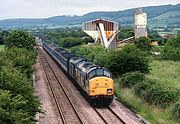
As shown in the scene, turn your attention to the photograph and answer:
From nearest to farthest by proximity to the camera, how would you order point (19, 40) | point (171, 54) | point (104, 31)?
point (19, 40), point (171, 54), point (104, 31)

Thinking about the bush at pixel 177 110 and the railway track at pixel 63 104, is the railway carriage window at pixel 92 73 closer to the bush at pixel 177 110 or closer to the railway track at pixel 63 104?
the railway track at pixel 63 104

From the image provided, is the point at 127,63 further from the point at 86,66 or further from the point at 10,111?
the point at 10,111

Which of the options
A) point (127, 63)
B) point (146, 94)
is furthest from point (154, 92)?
point (127, 63)

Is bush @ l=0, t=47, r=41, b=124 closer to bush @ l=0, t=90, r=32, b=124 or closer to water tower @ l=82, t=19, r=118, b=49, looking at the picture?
bush @ l=0, t=90, r=32, b=124

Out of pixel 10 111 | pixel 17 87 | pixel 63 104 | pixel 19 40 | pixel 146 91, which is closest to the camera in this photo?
pixel 10 111

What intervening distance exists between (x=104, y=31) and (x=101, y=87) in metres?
74.9

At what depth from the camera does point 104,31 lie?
348 feet

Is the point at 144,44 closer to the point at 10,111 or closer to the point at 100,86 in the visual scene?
the point at 100,86

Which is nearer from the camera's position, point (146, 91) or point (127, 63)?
point (146, 91)

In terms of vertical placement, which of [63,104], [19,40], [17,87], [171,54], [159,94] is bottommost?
[171,54]

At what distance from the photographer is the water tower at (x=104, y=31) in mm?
101375

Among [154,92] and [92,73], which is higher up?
[92,73]

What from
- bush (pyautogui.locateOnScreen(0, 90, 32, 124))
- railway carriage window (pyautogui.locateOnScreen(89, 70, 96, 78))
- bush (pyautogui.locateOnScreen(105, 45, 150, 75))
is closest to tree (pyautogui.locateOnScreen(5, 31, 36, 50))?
bush (pyautogui.locateOnScreen(105, 45, 150, 75))

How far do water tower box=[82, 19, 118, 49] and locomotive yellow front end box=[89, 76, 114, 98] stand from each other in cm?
6655
